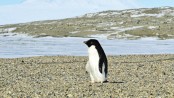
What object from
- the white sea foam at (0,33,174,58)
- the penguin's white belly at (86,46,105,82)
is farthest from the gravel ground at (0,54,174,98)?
the white sea foam at (0,33,174,58)

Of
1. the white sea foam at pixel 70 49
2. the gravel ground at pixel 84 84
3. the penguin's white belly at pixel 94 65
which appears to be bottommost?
the white sea foam at pixel 70 49

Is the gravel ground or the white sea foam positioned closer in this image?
the gravel ground

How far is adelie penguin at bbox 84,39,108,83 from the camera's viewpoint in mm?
15781

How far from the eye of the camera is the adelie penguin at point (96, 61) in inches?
621

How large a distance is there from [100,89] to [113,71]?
6.74 metres

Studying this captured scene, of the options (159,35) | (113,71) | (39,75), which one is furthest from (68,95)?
(159,35)

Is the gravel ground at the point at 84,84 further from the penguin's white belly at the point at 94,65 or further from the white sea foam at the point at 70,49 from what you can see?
the white sea foam at the point at 70,49

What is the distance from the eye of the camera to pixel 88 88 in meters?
14.2

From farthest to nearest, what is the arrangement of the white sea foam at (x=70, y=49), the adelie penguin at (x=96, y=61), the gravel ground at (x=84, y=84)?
the white sea foam at (x=70, y=49), the adelie penguin at (x=96, y=61), the gravel ground at (x=84, y=84)

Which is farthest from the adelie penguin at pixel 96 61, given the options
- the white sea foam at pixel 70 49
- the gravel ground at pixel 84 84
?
the white sea foam at pixel 70 49

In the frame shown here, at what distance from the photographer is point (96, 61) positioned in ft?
51.9

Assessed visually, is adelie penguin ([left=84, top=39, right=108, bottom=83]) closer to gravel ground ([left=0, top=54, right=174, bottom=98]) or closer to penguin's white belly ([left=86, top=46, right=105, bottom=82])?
penguin's white belly ([left=86, top=46, right=105, bottom=82])

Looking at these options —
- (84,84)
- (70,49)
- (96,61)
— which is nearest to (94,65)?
(96,61)

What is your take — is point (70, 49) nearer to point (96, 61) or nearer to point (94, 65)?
point (94, 65)
